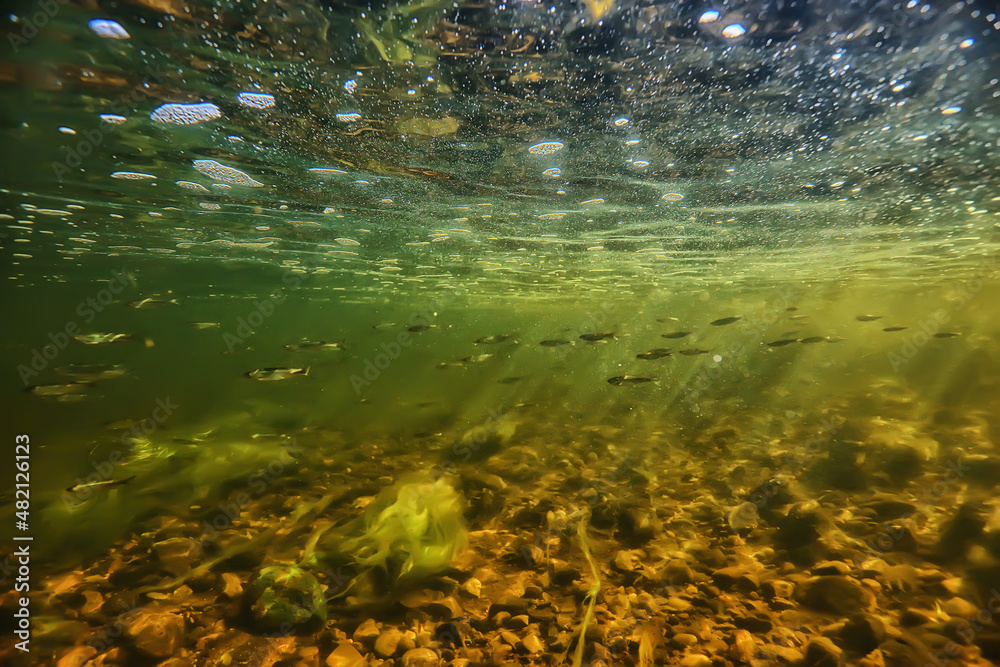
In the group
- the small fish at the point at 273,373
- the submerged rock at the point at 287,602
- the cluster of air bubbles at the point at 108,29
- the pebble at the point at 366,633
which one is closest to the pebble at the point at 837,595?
the pebble at the point at 366,633

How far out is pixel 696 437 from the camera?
1237 centimetres

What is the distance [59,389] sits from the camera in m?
6.76

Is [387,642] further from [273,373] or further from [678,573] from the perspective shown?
[273,373]

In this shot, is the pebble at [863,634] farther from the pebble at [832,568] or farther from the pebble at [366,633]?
the pebble at [366,633]

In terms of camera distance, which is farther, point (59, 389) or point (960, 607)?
point (59, 389)

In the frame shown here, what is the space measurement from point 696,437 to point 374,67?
12.5 m

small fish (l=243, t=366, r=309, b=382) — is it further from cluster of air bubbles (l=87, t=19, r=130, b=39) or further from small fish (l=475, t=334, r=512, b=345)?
small fish (l=475, t=334, r=512, b=345)

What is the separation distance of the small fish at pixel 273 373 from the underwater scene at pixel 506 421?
0.07m

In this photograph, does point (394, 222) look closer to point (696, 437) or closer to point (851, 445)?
point (696, 437)

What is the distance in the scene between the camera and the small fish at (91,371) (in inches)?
277

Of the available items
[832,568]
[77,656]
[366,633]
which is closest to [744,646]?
[832,568]

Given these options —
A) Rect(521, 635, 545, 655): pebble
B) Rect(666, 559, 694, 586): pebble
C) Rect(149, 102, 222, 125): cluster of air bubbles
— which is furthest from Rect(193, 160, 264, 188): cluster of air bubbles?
Rect(666, 559, 694, 586): pebble

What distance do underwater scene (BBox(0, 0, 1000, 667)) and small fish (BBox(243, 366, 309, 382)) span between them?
0.07 metres

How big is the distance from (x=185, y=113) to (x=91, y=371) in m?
4.86
